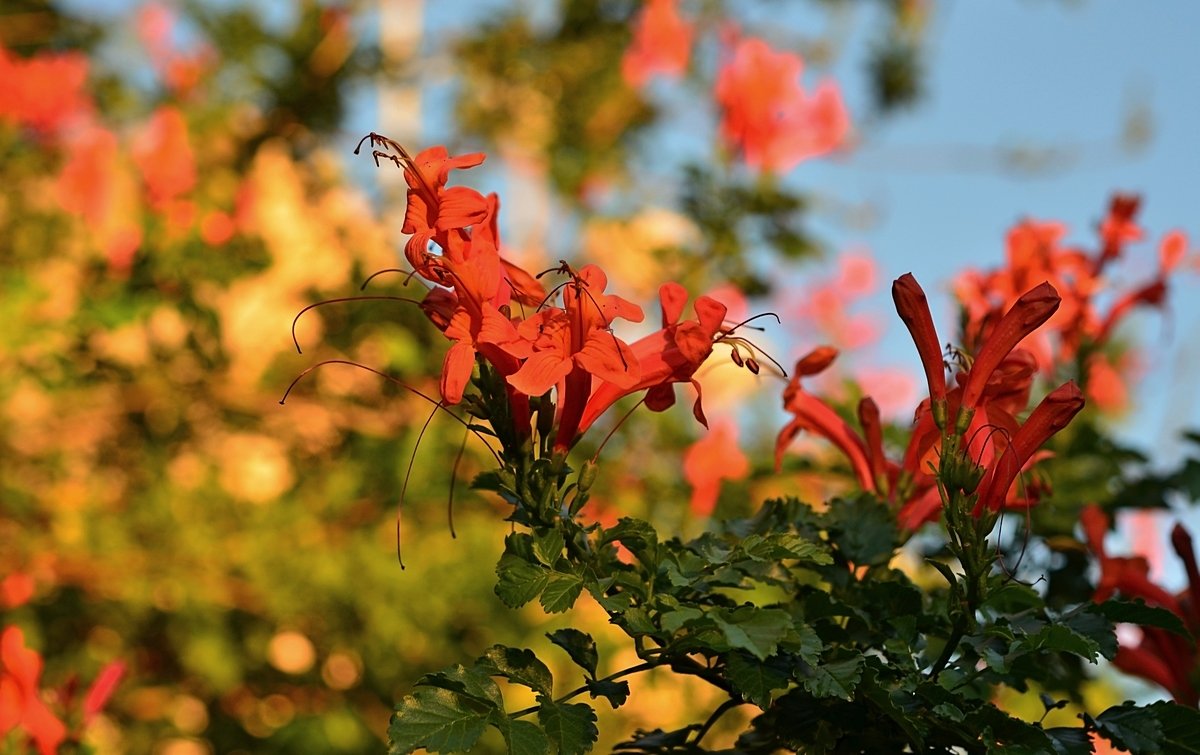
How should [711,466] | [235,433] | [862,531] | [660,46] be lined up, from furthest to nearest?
[660,46] → [235,433] → [711,466] → [862,531]

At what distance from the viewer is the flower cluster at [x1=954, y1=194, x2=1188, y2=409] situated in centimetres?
209

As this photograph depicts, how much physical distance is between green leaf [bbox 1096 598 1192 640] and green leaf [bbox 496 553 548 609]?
524 millimetres

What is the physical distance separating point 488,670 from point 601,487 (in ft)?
8.60

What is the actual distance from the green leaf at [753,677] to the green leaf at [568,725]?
0.39ft

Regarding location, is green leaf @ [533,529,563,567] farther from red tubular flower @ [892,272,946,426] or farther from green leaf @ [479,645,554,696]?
red tubular flower @ [892,272,946,426]

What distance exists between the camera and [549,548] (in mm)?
1021

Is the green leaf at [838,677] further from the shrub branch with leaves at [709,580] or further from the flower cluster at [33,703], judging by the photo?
the flower cluster at [33,703]

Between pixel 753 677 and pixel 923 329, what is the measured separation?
38 centimetres

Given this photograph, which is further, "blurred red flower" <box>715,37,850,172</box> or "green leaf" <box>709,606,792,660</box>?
"blurred red flower" <box>715,37,850,172</box>

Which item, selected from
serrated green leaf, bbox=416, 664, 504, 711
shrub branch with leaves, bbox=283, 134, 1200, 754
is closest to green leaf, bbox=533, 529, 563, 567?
shrub branch with leaves, bbox=283, 134, 1200, 754

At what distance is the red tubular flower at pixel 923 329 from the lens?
1.13 meters

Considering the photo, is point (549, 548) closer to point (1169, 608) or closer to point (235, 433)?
point (1169, 608)

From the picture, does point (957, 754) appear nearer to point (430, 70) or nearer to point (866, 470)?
point (866, 470)

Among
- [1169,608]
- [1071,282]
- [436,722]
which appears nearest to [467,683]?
[436,722]
